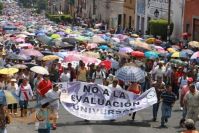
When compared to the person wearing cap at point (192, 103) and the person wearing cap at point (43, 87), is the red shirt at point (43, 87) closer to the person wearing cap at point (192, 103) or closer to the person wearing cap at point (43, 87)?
the person wearing cap at point (43, 87)

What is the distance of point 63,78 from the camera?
2108 centimetres

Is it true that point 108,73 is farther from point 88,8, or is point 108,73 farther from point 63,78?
point 88,8

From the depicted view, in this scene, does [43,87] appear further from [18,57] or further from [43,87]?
[18,57]

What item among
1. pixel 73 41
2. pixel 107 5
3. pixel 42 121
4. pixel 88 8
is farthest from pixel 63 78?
pixel 88 8

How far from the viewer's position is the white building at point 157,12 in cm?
4594

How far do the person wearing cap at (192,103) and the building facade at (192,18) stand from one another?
27776mm

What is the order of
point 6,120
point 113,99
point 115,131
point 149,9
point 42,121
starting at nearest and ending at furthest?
1. point 6,120
2. point 42,121
3. point 115,131
4. point 113,99
5. point 149,9

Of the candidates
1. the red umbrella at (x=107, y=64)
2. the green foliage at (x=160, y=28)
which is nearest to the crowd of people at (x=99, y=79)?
the red umbrella at (x=107, y=64)

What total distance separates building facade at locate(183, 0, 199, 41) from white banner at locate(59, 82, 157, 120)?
2668cm

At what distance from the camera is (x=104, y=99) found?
1650cm

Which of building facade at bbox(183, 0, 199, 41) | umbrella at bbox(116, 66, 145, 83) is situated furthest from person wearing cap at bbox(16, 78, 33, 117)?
building facade at bbox(183, 0, 199, 41)

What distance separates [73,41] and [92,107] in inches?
885

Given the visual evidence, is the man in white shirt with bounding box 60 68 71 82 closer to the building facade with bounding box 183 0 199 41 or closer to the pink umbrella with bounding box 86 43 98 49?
the pink umbrella with bounding box 86 43 98 49

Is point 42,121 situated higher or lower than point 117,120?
higher
